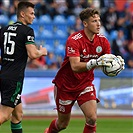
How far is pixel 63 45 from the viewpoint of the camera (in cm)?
1952

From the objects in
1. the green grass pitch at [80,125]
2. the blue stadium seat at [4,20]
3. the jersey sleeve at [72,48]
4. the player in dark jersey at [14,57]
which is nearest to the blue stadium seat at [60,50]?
the blue stadium seat at [4,20]

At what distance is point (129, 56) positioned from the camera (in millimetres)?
19000

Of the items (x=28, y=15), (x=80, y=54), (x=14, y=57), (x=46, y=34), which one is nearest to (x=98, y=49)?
(x=80, y=54)

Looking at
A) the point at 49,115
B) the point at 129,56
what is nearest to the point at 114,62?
the point at 49,115

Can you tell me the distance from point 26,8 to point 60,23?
1098 cm

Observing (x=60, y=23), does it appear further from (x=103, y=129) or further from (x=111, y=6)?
(x=103, y=129)

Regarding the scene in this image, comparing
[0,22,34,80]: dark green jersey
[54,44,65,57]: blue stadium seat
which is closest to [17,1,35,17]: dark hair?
[0,22,34,80]: dark green jersey

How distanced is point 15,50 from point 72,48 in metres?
0.89

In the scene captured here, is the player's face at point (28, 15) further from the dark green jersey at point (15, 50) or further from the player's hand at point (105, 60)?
the player's hand at point (105, 60)

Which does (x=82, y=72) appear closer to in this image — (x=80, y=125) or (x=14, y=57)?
(x=14, y=57)

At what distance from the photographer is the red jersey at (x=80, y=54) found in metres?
8.97

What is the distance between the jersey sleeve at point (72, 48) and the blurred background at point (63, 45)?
6848 millimetres

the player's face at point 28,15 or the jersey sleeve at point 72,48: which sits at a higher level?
the player's face at point 28,15

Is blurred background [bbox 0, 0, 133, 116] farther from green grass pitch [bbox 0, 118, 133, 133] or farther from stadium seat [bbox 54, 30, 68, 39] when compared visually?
green grass pitch [bbox 0, 118, 133, 133]
